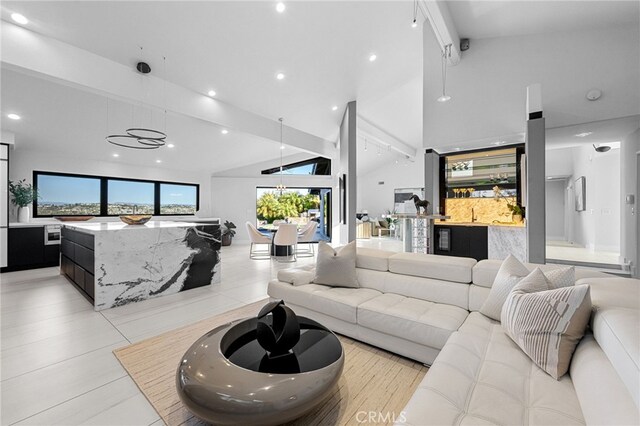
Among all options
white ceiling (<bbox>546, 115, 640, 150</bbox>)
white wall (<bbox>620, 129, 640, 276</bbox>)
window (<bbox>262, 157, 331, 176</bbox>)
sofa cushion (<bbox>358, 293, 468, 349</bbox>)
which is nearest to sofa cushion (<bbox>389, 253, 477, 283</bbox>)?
sofa cushion (<bbox>358, 293, 468, 349</bbox>)

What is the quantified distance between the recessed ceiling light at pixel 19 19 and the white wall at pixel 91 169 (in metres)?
3.55

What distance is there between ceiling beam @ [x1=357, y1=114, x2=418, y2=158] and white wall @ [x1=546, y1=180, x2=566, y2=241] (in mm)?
4958

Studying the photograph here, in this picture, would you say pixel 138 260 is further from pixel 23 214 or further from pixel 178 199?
pixel 178 199

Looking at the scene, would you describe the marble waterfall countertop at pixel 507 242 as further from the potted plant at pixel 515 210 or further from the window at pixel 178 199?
the window at pixel 178 199

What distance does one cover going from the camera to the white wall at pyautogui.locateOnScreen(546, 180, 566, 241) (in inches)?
357

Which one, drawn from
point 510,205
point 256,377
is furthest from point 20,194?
point 510,205

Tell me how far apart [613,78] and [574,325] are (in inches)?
180

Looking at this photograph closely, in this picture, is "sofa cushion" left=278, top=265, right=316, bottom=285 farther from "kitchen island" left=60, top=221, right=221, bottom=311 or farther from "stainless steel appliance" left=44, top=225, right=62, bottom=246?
"stainless steel appliance" left=44, top=225, right=62, bottom=246

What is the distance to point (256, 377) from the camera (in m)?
1.28

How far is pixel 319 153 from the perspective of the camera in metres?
7.90

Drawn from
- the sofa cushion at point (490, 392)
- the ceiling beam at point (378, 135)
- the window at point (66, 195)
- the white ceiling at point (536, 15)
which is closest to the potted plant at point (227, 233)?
the window at point (66, 195)

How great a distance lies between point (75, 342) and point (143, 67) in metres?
3.56

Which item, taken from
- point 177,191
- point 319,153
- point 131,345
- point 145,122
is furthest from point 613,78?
point 177,191

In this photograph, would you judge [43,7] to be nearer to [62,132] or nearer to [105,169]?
[62,132]
